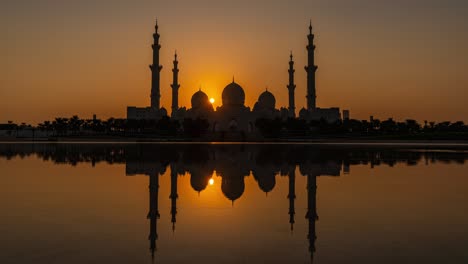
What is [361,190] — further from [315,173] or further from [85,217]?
[85,217]

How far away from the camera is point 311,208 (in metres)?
10.6

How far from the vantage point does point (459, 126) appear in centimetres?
10050

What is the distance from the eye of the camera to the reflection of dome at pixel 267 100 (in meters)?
104

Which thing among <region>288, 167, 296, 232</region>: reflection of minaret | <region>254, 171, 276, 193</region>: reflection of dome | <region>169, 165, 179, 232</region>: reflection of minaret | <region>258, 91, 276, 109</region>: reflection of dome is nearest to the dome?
<region>258, 91, 276, 109</region>: reflection of dome

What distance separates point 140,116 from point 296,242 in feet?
385

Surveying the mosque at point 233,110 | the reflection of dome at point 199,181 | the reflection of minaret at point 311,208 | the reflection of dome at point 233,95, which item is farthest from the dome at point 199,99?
the reflection of minaret at point 311,208

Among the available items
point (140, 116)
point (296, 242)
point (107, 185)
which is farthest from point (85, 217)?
point (140, 116)

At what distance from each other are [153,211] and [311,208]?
130 inches

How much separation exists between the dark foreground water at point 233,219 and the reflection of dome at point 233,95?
82.1 m

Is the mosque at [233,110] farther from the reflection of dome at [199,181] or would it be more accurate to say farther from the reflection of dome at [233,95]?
the reflection of dome at [199,181]

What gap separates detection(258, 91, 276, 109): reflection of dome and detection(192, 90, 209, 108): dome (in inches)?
450

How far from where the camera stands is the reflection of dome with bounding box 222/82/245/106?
98812 mm

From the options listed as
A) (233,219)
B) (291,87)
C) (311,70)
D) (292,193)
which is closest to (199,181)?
(292,193)

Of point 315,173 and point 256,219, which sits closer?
point 256,219
